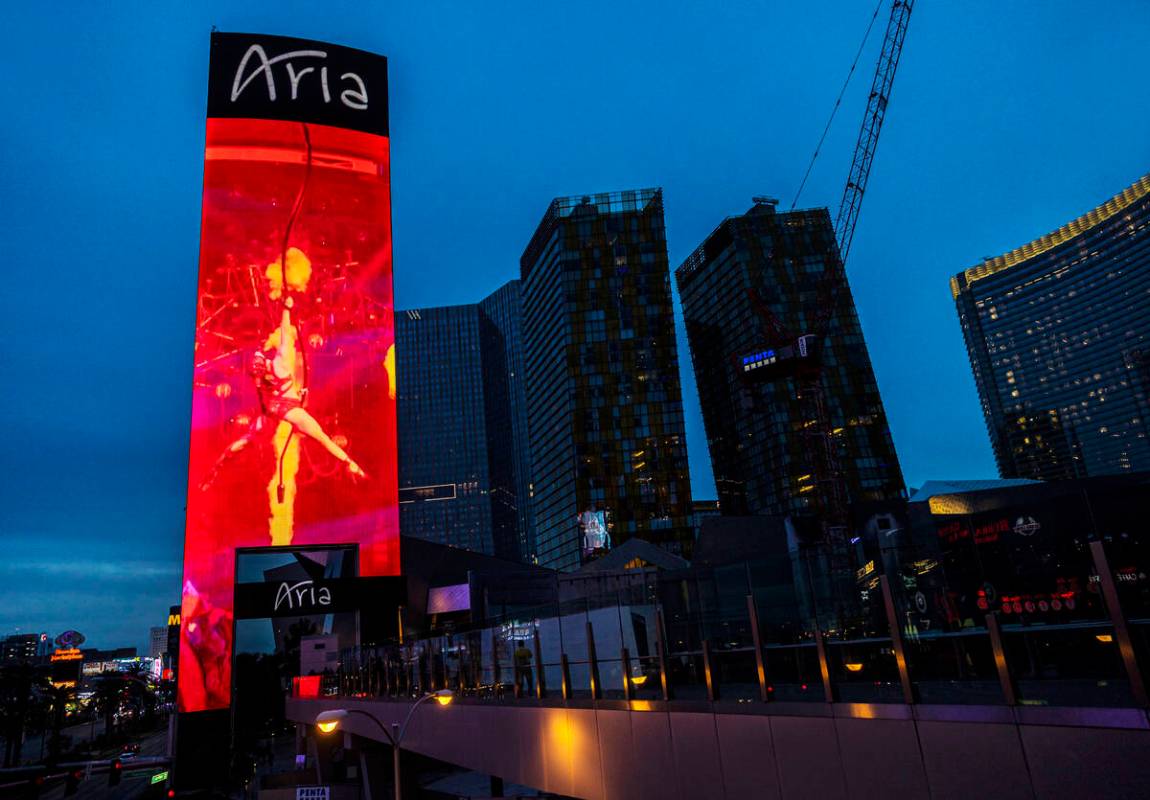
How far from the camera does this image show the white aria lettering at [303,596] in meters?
44.0

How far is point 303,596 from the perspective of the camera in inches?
1738

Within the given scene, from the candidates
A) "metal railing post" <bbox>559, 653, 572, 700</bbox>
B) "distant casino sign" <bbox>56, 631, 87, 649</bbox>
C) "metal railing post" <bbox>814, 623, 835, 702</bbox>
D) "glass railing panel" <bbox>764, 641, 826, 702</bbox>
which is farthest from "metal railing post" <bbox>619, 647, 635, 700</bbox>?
"distant casino sign" <bbox>56, 631, 87, 649</bbox>

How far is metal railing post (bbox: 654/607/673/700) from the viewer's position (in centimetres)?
1443

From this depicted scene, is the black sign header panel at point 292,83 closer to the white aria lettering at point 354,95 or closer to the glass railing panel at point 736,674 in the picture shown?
the white aria lettering at point 354,95

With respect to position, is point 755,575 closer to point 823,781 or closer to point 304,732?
point 823,781

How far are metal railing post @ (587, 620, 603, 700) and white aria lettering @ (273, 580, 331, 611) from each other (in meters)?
31.1

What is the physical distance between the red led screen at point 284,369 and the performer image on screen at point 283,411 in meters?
0.07

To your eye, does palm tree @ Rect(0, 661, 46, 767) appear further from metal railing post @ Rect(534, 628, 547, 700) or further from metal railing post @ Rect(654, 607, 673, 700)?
metal railing post @ Rect(654, 607, 673, 700)

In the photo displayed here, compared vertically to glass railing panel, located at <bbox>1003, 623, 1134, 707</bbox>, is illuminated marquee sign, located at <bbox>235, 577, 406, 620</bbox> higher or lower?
higher

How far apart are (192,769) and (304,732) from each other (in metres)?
17.4

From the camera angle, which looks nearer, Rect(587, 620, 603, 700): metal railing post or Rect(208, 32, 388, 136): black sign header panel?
Rect(587, 620, 603, 700): metal railing post

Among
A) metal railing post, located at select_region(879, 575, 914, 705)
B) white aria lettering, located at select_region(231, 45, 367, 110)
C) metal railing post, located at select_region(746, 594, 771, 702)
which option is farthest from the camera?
white aria lettering, located at select_region(231, 45, 367, 110)

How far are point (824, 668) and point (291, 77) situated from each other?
175 ft

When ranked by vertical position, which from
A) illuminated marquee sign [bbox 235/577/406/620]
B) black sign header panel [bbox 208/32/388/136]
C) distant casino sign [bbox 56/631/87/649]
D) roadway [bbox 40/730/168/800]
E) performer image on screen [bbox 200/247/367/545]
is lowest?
roadway [bbox 40/730/168/800]
